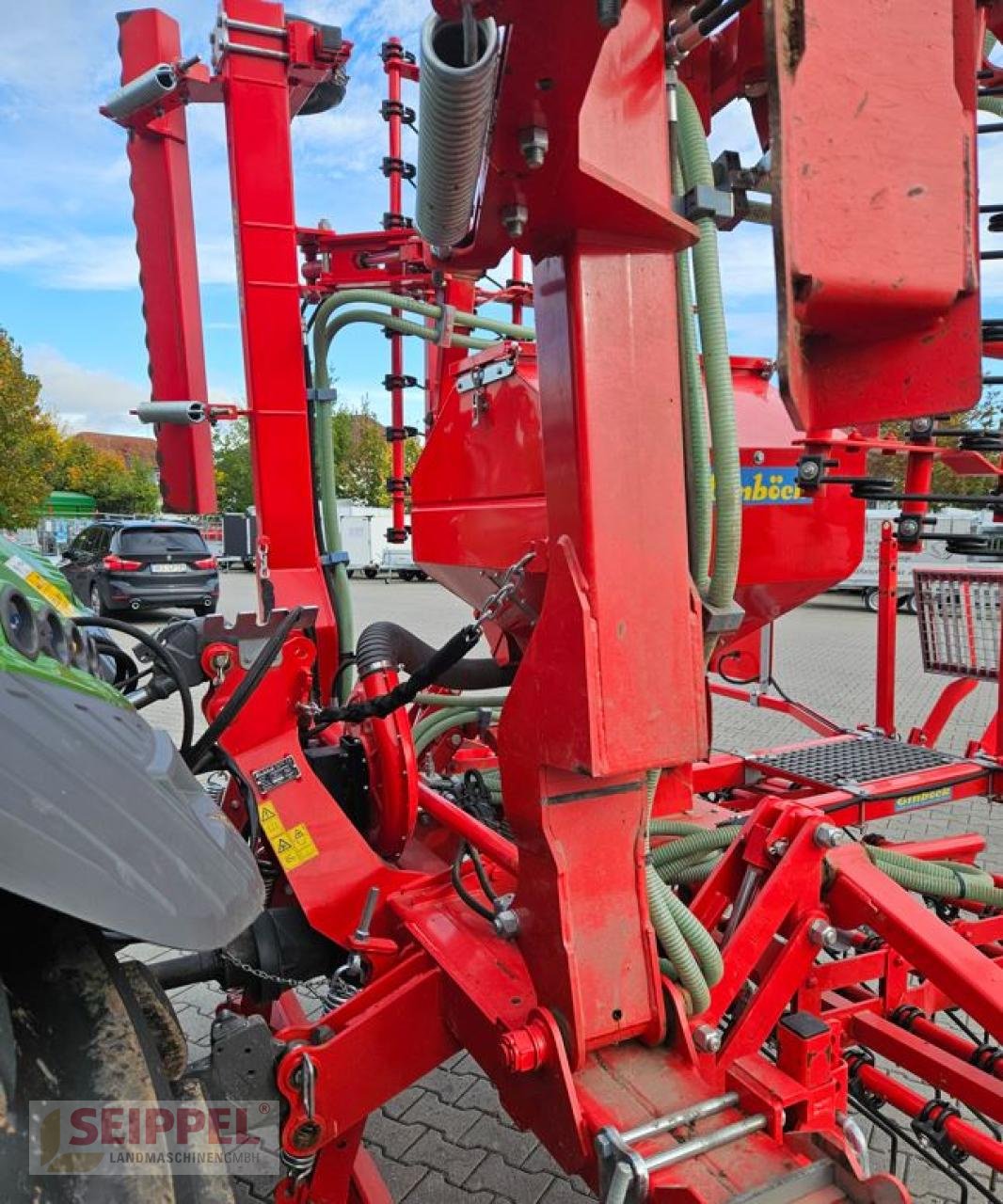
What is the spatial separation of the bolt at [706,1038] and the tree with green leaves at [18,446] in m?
22.4

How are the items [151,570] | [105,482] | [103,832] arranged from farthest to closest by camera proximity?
1. [105,482]
2. [151,570]
3. [103,832]

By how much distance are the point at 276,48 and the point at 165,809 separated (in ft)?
7.38

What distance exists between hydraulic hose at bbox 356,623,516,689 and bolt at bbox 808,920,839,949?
1.08m

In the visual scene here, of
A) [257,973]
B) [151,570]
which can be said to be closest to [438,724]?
[257,973]

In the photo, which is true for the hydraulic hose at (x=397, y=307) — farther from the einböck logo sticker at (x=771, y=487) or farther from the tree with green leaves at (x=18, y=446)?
the tree with green leaves at (x=18, y=446)

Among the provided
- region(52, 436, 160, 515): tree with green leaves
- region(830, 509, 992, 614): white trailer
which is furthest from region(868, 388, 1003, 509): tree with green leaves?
region(52, 436, 160, 515): tree with green leaves

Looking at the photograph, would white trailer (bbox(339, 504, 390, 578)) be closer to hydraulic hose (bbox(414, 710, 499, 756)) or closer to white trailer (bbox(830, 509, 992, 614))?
white trailer (bbox(830, 509, 992, 614))

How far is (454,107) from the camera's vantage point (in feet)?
3.58

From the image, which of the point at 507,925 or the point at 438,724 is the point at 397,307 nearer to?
the point at 438,724

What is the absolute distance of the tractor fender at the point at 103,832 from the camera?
39.4 inches

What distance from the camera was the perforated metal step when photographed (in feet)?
9.78

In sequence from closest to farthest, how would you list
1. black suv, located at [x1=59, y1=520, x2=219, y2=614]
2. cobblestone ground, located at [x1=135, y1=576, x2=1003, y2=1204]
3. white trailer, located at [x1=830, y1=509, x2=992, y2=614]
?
cobblestone ground, located at [x1=135, y1=576, x2=1003, y2=1204] → white trailer, located at [x1=830, y1=509, x2=992, y2=614] → black suv, located at [x1=59, y1=520, x2=219, y2=614]

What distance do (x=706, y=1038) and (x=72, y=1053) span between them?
1079 millimetres

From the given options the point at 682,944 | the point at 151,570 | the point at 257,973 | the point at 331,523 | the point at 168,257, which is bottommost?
the point at 257,973
